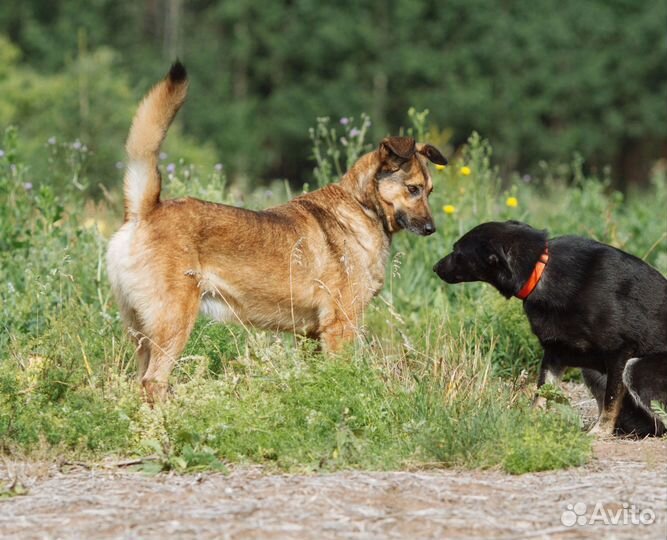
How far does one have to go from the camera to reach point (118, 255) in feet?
20.8

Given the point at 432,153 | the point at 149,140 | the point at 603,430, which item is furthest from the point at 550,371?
the point at 149,140

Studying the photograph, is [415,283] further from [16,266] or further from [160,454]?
[160,454]

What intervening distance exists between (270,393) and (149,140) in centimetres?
164

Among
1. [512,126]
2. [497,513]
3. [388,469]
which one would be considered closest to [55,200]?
[388,469]

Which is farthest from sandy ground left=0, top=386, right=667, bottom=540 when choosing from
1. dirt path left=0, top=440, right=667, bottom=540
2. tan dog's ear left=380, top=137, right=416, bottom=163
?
tan dog's ear left=380, top=137, right=416, bottom=163

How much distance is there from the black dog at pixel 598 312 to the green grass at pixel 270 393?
42cm

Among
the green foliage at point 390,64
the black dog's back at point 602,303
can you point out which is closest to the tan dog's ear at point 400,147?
the black dog's back at point 602,303

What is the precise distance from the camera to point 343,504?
4.71m

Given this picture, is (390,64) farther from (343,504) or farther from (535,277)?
(343,504)

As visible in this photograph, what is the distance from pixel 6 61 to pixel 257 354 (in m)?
23.0

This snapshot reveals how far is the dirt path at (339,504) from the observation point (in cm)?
446

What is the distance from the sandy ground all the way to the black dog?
101 cm

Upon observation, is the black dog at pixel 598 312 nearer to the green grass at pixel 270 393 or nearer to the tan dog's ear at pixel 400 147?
the green grass at pixel 270 393

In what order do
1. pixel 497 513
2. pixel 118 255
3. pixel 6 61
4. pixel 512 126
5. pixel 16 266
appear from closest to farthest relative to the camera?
pixel 497 513
pixel 118 255
pixel 16 266
pixel 6 61
pixel 512 126
